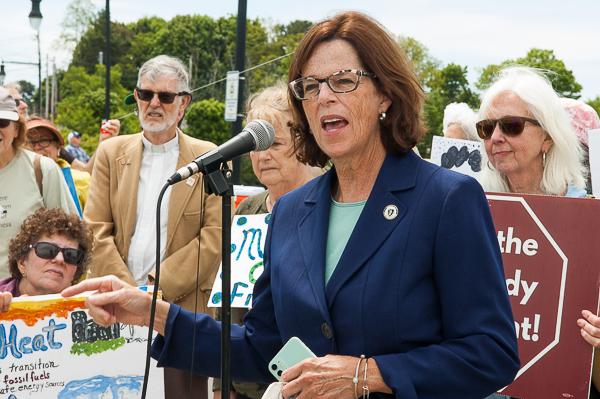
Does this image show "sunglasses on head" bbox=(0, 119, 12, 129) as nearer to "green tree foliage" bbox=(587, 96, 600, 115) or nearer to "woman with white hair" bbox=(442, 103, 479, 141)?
"woman with white hair" bbox=(442, 103, 479, 141)

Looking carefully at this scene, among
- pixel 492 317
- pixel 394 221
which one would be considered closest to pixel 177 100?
pixel 394 221

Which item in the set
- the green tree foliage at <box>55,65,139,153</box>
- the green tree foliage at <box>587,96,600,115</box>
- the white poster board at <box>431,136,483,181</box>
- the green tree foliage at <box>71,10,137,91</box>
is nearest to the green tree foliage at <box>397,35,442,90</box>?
the green tree foliage at <box>587,96,600,115</box>

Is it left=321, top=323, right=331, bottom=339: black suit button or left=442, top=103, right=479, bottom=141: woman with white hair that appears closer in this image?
left=321, top=323, right=331, bottom=339: black suit button

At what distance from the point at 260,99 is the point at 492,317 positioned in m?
2.57

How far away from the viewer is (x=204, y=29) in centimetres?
7644

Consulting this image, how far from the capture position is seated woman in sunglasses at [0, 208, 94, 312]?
351 cm

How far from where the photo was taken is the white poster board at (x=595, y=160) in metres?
2.80

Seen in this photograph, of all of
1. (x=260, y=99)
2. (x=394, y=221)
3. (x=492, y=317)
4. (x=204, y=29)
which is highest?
(x=204, y=29)

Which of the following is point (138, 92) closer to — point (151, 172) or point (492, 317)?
point (151, 172)

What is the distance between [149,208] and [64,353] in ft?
5.12

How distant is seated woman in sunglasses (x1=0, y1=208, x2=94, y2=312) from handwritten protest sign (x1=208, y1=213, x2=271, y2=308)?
91 cm

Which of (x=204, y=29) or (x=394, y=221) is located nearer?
(x=394, y=221)

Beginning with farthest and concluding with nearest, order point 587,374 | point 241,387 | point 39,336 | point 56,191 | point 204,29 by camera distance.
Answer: point 204,29 < point 56,191 < point 241,387 < point 39,336 < point 587,374

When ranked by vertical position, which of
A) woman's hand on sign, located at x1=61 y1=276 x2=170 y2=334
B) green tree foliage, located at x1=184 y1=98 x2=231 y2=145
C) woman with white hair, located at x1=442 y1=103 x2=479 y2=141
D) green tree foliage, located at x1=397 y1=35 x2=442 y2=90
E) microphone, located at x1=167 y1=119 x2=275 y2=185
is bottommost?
woman's hand on sign, located at x1=61 y1=276 x2=170 y2=334
